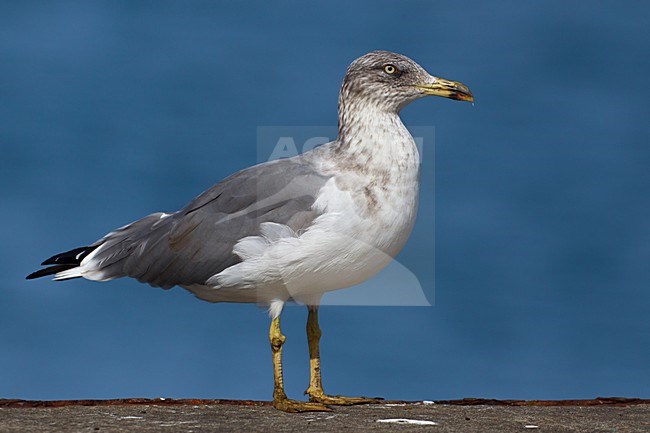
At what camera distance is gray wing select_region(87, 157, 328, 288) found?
8.03 m

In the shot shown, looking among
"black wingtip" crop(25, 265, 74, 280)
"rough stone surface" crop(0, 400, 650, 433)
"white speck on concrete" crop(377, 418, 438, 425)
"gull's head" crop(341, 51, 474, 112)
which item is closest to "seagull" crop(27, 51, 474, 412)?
"gull's head" crop(341, 51, 474, 112)

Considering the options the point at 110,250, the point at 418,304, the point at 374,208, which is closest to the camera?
the point at 374,208

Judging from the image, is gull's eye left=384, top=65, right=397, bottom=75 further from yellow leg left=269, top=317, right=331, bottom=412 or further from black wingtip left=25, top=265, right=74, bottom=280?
black wingtip left=25, top=265, right=74, bottom=280

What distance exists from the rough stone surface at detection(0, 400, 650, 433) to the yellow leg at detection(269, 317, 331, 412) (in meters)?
0.11

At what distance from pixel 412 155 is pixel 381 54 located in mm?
Answer: 917

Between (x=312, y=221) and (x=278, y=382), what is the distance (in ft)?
4.43

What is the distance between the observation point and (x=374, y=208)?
7.87 meters

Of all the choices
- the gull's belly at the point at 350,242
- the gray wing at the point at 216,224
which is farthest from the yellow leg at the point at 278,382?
the gray wing at the point at 216,224

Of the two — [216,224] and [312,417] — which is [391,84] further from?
[312,417]

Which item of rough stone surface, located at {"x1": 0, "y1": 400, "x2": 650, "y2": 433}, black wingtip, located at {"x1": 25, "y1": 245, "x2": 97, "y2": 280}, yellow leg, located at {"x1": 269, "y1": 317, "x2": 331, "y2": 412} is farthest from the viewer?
black wingtip, located at {"x1": 25, "y1": 245, "x2": 97, "y2": 280}

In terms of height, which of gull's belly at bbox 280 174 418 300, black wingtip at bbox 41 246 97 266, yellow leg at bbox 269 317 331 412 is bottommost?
yellow leg at bbox 269 317 331 412

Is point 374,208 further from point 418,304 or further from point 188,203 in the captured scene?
point 188,203

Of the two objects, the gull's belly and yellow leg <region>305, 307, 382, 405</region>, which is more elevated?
the gull's belly

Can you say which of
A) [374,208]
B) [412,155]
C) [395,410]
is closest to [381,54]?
[412,155]
